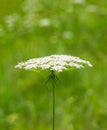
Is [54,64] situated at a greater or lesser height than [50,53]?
lesser

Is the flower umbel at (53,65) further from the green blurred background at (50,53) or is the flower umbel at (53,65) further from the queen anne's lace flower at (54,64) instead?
the green blurred background at (50,53)

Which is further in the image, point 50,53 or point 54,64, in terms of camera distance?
point 50,53

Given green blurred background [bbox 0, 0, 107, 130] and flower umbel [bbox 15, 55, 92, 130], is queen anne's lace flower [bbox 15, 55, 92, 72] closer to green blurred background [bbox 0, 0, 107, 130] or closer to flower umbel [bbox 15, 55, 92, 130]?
flower umbel [bbox 15, 55, 92, 130]

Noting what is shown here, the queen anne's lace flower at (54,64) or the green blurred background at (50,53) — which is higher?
the green blurred background at (50,53)

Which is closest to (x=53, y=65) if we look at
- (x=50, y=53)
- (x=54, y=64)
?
(x=54, y=64)

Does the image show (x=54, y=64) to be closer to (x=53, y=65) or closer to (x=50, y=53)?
(x=53, y=65)

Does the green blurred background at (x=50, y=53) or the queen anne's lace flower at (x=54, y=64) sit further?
the green blurred background at (x=50, y=53)

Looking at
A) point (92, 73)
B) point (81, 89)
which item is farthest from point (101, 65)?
point (81, 89)

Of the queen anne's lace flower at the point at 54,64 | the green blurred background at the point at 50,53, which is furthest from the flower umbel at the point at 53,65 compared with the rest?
the green blurred background at the point at 50,53

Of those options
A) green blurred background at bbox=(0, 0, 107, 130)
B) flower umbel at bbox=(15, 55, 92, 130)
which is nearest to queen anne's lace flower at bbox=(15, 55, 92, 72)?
flower umbel at bbox=(15, 55, 92, 130)
